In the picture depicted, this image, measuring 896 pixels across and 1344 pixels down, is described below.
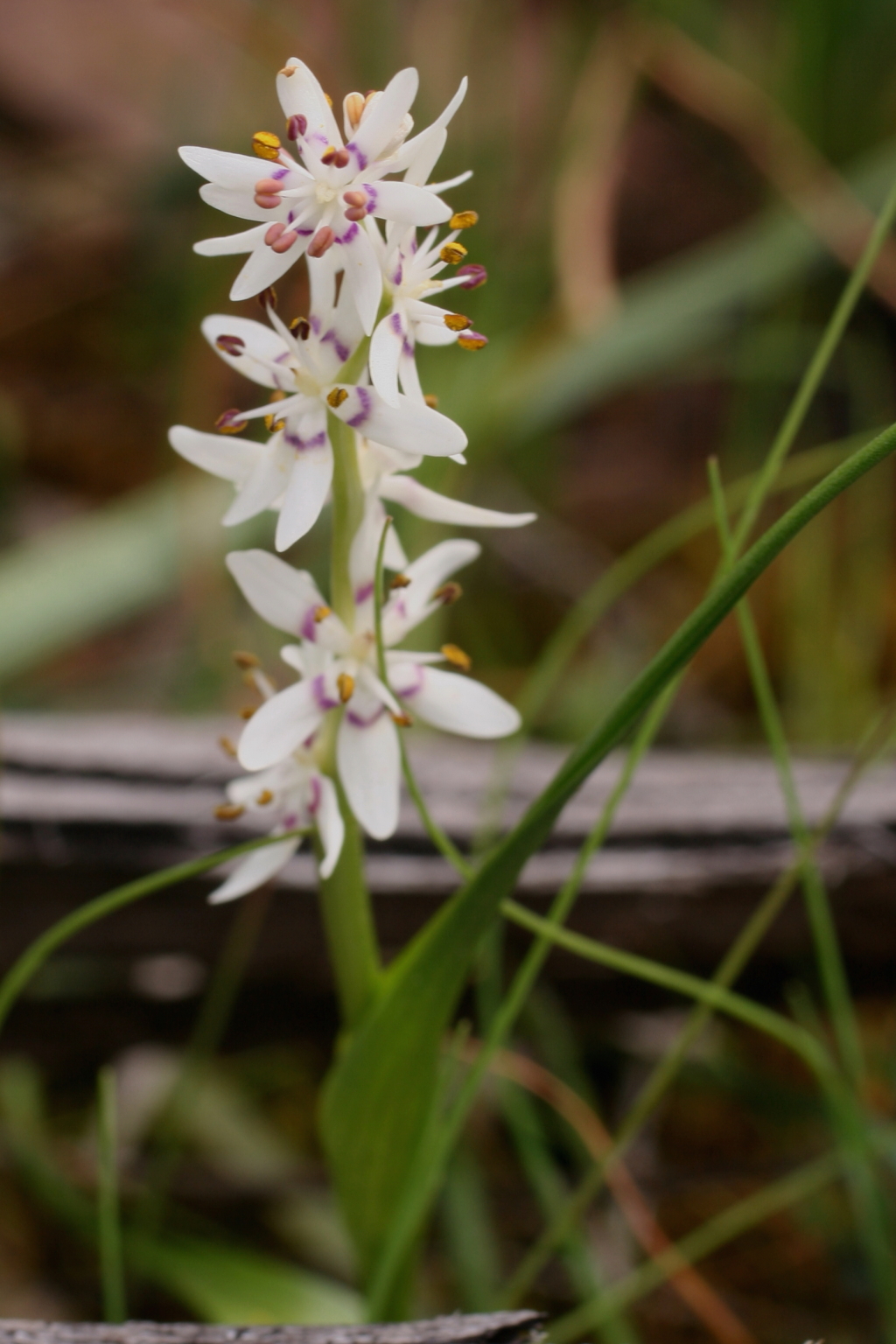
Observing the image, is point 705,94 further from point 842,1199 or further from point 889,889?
point 842,1199

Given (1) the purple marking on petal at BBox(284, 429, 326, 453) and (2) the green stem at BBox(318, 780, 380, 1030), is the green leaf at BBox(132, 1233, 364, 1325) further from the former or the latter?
(1) the purple marking on petal at BBox(284, 429, 326, 453)

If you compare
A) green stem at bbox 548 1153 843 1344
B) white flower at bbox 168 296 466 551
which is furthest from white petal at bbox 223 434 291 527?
green stem at bbox 548 1153 843 1344

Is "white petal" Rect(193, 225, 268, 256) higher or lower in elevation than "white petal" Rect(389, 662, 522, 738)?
higher

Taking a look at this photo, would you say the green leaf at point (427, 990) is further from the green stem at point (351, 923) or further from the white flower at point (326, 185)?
the white flower at point (326, 185)

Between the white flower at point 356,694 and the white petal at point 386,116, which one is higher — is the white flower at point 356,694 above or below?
below

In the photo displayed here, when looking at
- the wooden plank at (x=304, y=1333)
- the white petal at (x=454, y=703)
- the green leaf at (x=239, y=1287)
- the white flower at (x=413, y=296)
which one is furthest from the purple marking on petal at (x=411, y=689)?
the green leaf at (x=239, y=1287)

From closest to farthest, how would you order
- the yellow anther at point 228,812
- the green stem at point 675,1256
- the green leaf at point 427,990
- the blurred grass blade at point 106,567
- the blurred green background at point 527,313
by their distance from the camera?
the green leaf at point 427,990
the yellow anther at point 228,812
the green stem at point 675,1256
the blurred grass blade at point 106,567
the blurred green background at point 527,313
